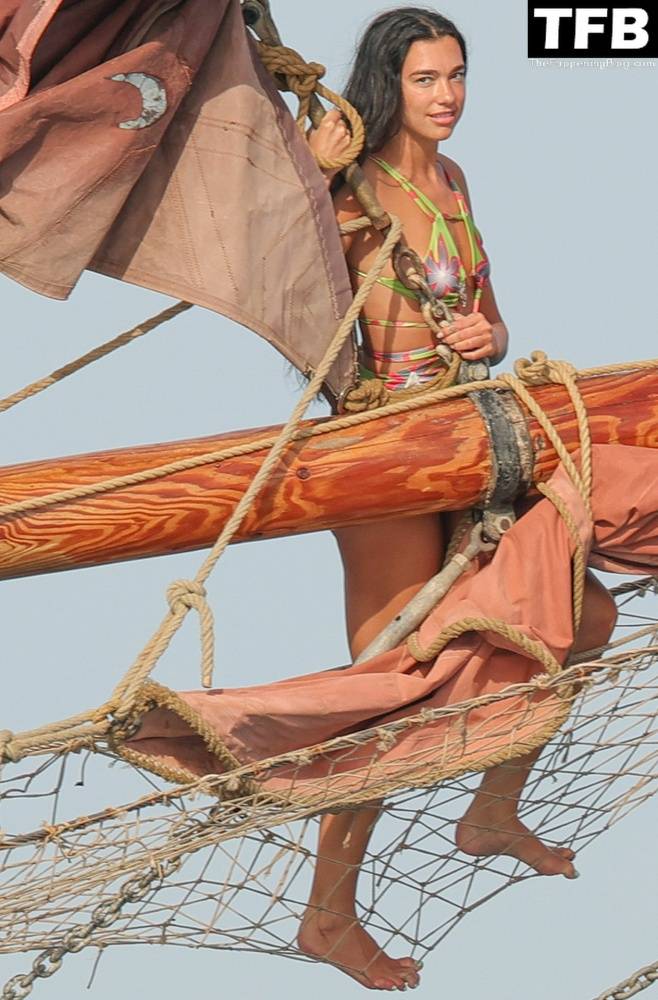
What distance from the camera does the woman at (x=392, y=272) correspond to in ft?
11.3

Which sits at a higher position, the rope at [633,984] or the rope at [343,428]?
the rope at [343,428]

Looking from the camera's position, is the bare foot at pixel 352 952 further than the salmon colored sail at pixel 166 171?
Yes

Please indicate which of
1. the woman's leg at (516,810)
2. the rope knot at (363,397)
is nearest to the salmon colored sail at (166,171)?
the rope knot at (363,397)

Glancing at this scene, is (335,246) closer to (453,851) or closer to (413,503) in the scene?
(413,503)

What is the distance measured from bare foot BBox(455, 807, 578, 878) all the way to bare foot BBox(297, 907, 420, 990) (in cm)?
19

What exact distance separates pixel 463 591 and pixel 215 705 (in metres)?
0.39

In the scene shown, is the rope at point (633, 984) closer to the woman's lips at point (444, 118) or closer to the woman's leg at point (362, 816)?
the woman's leg at point (362, 816)

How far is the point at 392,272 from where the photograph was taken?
346 cm

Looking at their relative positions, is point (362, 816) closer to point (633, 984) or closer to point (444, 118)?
point (633, 984)

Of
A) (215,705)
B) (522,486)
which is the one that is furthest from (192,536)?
(522,486)

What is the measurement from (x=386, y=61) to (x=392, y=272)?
0.87 ft

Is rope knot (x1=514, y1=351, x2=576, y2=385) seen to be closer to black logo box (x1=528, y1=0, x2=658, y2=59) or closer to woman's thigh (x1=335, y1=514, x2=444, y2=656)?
woman's thigh (x1=335, y1=514, x2=444, y2=656)

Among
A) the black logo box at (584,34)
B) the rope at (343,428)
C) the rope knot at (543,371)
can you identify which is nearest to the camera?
the rope at (343,428)

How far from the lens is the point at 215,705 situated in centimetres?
329
